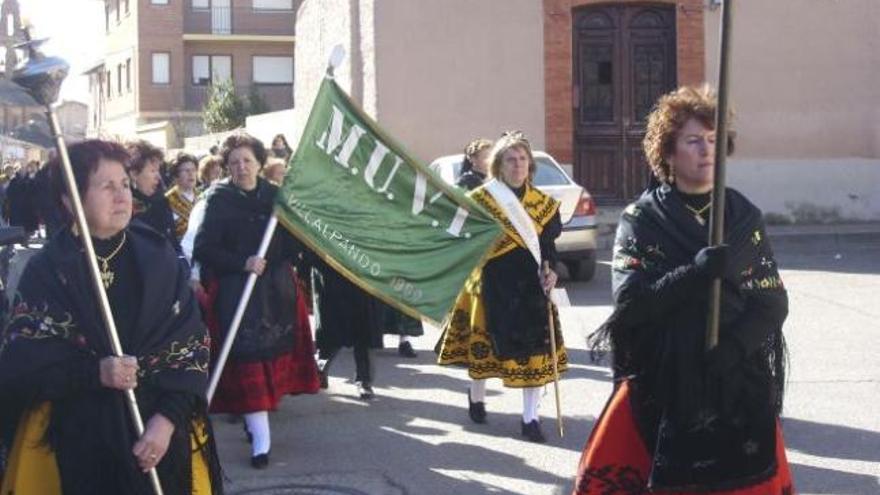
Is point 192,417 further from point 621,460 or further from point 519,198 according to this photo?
point 519,198

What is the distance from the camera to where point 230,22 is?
4941 cm

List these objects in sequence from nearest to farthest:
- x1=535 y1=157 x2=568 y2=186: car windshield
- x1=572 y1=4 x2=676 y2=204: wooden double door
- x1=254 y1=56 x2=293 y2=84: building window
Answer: x1=535 y1=157 x2=568 y2=186: car windshield
x1=572 y1=4 x2=676 y2=204: wooden double door
x1=254 y1=56 x2=293 y2=84: building window

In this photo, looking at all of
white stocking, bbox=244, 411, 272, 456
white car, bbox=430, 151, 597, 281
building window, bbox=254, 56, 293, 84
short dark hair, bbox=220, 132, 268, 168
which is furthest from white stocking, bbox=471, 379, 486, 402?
building window, bbox=254, 56, 293, 84

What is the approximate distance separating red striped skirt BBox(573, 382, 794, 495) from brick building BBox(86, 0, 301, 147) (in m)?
44.5

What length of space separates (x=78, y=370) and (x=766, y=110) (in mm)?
18383

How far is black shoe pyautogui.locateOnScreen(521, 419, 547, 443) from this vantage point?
751 centimetres

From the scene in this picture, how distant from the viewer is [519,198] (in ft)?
24.8

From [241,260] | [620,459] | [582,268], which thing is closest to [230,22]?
[582,268]

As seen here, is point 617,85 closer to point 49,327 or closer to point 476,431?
point 476,431

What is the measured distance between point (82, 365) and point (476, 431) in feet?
14.5

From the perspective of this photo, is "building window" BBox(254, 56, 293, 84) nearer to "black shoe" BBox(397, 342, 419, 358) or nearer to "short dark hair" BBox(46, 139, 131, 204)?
"black shoe" BBox(397, 342, 419, 358)

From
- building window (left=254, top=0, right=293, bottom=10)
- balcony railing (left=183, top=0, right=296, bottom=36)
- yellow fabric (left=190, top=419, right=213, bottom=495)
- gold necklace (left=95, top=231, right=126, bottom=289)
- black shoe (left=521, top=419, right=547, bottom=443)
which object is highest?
building window (left=254, top=0, right=293, bottom=10)

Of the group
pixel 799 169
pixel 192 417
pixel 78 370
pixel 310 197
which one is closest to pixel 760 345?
pixel 192 417

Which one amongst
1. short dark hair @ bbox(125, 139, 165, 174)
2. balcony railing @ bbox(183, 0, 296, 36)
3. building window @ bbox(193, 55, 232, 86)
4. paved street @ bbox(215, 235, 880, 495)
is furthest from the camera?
building window @ bbox(193, 55, 232, 86)
